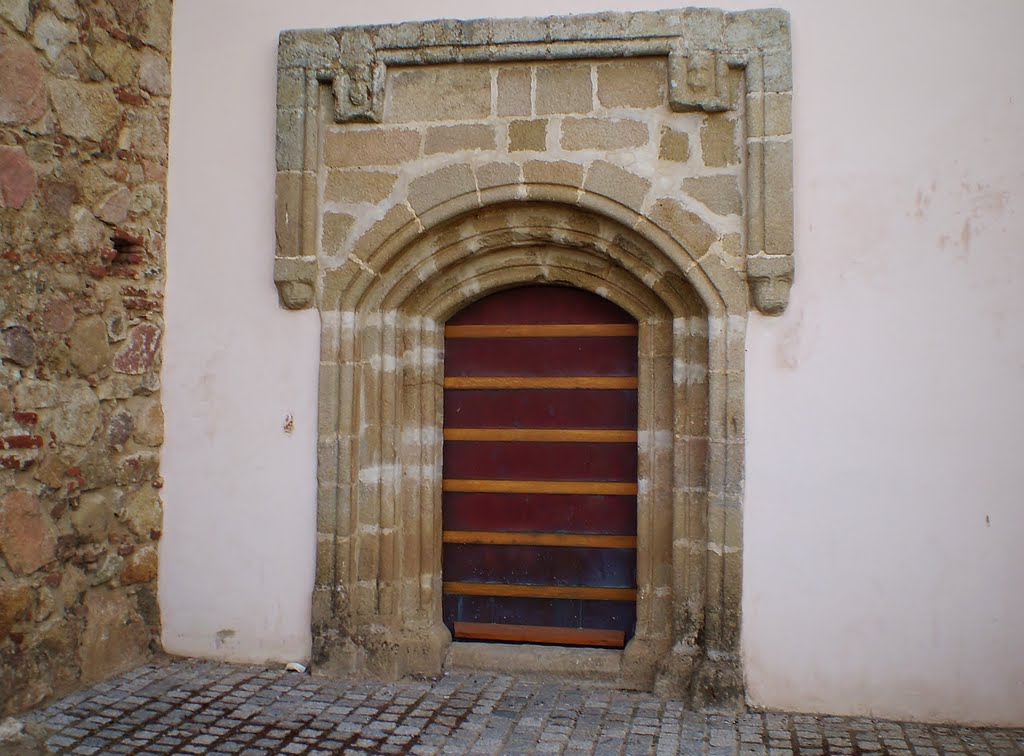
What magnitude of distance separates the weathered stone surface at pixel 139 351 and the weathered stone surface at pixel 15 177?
0.79m

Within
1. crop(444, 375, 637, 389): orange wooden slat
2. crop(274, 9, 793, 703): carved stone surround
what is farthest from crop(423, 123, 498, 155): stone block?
crop(444, 375, 637, 389): orange wooden slat

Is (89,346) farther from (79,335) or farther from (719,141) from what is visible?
(719,141)

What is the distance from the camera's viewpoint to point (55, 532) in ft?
13.0

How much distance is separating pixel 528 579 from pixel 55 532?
6.79 feet

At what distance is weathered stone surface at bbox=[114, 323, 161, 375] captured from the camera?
4324 millimetres

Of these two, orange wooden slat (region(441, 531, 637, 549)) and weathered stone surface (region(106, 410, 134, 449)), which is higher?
weathered stone surface (region(106, 410, 134, 449))

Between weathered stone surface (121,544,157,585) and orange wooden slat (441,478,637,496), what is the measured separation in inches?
53.9

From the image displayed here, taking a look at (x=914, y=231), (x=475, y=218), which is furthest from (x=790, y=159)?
(x=475, y=218)

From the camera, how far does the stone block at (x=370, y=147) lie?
4312 millimetres

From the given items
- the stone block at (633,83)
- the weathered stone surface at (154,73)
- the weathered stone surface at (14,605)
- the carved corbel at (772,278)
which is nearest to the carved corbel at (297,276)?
the weathered stone surface at (154,73)

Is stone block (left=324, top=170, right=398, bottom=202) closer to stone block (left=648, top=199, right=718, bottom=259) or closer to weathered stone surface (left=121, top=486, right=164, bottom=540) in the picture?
stone block (left=648, top=199, right=718, bottom=259)

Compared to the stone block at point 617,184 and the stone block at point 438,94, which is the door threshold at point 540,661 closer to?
the stone block at point 617,184

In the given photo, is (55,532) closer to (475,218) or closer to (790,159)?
(475,218)

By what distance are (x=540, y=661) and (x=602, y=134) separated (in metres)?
2.37
